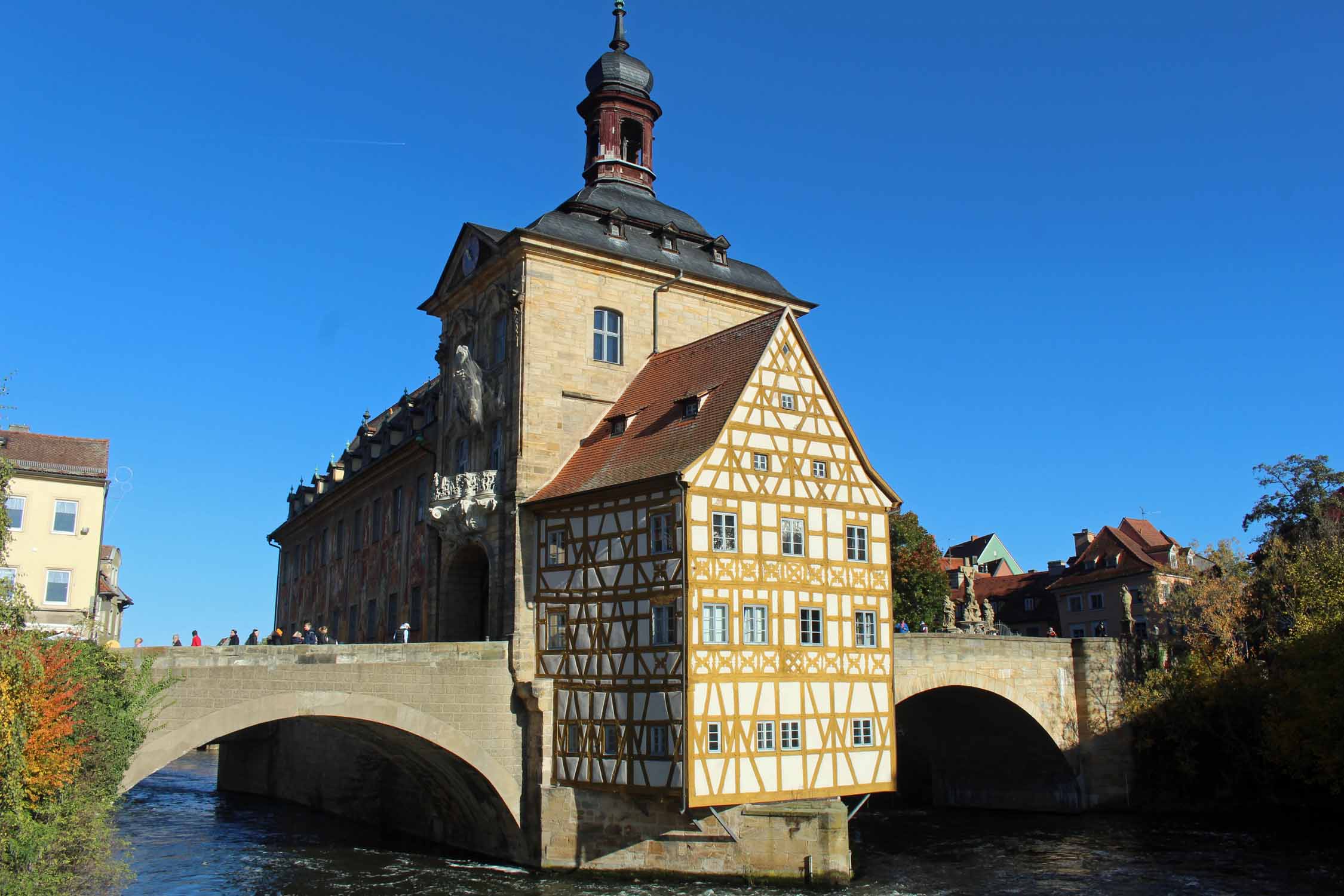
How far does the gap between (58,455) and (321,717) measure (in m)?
14.5

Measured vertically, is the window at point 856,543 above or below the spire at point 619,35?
below

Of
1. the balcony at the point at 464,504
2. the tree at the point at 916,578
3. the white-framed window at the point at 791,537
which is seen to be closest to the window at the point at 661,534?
the white-framed window at the point at 791,537

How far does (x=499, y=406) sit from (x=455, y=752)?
8.55 m

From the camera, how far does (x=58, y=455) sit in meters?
33.3

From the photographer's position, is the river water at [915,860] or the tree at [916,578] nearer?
the river water at [915,860]

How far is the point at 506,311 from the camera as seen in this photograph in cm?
2938

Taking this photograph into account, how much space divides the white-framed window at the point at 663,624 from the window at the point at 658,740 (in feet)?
5.68

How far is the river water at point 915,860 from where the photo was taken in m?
24.8

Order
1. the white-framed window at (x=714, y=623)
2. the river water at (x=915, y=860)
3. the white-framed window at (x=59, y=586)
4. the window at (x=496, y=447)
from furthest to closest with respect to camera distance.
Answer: the white-framed window at (x=59, y=586) → the window at (x=496, y=447) → the river water at (x=915, y=860) → the white-framed window at (x=714, y=623)

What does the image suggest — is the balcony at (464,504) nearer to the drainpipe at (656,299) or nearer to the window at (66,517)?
the drainpipe at (656,299)

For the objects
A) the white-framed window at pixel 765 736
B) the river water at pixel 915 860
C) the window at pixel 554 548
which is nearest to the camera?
the white-framed window at pixel 765 736

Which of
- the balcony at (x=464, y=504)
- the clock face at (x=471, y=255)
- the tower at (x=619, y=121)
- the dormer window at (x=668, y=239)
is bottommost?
the balcony at (x=464, y=504)

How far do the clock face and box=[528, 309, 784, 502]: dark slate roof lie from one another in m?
5.47

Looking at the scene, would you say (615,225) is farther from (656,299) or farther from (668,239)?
(656,299)
